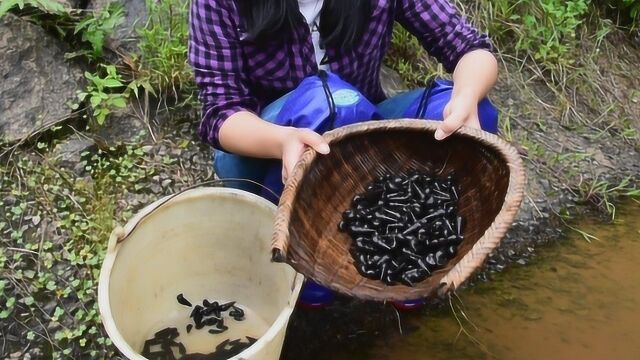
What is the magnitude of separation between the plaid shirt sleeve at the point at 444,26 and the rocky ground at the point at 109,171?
738 mm

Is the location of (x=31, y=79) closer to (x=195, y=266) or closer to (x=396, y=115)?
(x=195, y=266)

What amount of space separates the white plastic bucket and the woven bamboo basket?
0.11m

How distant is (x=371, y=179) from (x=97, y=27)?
4.09 ft

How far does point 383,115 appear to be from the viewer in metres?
2.17

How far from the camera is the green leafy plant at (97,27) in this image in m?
2.57

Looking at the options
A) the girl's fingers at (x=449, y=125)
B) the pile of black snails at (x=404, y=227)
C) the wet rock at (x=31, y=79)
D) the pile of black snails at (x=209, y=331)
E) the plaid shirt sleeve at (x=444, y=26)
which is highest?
the plaid shirt sleeve at (x=444, y=26)

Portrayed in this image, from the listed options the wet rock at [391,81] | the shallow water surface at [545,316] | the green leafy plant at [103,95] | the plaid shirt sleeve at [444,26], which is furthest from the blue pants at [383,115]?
the wet rock at [391,81]

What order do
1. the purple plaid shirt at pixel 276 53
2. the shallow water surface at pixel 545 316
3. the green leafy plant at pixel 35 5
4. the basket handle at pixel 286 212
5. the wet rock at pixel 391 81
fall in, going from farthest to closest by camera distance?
the wet rock at pixel 391 81, the green leafy plant at pixel 35 5, the shallow water surface at pixel 545 316, the purple plaid shirt at pixel 276 53, the basket handle at pixel 286 212

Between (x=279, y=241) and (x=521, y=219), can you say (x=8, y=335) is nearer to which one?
(x=279, y=241)

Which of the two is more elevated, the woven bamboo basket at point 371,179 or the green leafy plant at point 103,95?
the woven bamboo basket at point 371,179

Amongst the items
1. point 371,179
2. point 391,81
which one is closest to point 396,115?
point 371,179

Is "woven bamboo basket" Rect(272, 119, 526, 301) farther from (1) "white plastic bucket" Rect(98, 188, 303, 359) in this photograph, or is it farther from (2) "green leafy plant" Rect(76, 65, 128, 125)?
(2) "green leafy plant" Rect(76, 65, 128, 125)

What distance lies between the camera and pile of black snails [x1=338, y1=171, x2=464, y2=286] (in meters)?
1.72

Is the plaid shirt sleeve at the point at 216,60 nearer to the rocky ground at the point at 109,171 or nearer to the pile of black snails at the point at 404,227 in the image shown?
the pile of black snails at the point at 404,227
